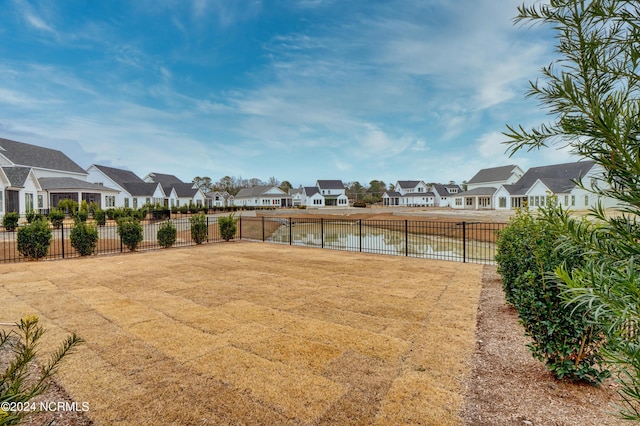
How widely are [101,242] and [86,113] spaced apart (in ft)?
55.3

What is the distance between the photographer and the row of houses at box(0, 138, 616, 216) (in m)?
23.9

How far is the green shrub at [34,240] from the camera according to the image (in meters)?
10.2

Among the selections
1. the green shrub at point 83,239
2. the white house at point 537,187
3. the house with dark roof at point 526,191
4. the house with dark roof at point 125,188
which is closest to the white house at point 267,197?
the house with dark roof at point 125,188

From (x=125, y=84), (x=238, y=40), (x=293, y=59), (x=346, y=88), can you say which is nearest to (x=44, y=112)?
(x=125, y=84)

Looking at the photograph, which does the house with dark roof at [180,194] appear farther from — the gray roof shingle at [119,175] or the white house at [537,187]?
the white house at [537,187]

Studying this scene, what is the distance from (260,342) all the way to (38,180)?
36.5m

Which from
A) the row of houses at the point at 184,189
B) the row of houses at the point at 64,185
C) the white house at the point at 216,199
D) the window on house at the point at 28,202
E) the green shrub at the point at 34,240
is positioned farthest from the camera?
the white house at the point at 216,199

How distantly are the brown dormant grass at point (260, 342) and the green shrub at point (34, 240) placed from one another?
9.72 feet

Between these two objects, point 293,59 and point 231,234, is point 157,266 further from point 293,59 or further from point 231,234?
point 293,59

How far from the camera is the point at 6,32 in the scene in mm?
12516

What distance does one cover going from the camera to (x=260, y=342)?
404cm

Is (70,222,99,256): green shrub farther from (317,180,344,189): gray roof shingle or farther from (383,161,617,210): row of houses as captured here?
(317,180,344,189): gray roof shingle

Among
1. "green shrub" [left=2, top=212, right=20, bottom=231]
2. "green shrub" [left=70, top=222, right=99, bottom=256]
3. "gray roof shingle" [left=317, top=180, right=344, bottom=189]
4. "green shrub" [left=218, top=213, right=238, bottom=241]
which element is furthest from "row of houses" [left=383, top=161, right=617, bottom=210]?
"green shrub" [left=2, top=212, right=20, bottom=231]

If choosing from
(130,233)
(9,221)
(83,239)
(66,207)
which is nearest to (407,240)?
(130,233)
